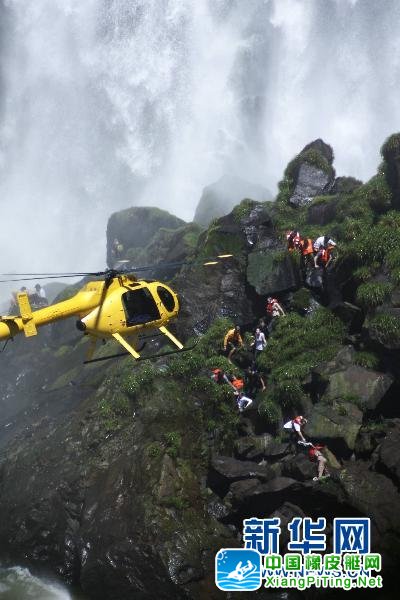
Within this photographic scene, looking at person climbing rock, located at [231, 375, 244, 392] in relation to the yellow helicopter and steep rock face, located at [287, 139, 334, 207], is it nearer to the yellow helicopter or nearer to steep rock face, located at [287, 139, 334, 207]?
the yellow helicopter

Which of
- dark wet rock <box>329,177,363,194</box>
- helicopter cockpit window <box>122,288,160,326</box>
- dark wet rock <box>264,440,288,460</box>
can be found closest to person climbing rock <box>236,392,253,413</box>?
dark wet rock <box>264,440,288,460</box>

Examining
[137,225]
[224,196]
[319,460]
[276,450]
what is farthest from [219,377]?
[224,196]

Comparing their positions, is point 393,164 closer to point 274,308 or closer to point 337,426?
point 274,308

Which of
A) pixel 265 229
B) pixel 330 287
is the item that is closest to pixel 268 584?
pixel 330 287

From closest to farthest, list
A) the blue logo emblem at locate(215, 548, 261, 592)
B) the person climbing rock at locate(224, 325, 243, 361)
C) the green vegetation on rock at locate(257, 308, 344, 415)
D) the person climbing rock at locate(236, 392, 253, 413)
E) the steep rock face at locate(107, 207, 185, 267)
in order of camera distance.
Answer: the blue logo emblem at locate(215, 548, 261, 592) < the green vegetation on rock at locate(257, 308, 344, 415) < the person climbing rock at locate(236, 392, 253, 413) < the person climbing rock at locate(224, 325, 243, 361) < the steep rock face at locate(107, 207, 185, 267)

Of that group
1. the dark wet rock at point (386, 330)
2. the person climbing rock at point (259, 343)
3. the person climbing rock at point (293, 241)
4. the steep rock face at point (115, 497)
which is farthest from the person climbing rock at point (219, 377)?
Result: the person climbing rock at point (293, 241)

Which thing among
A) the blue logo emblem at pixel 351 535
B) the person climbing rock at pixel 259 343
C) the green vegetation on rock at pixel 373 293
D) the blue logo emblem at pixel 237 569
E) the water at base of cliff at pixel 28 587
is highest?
the green vegetation on rock at pixel 373 293

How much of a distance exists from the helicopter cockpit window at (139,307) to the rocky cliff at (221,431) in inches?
168

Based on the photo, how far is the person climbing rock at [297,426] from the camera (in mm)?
14125

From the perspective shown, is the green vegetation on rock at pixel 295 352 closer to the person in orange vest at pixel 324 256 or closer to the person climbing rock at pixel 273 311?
the person climbing rock at pixel 273 311

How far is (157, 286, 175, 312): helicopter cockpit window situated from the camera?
13531 millimetres

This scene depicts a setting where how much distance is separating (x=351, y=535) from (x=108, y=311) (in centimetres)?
801

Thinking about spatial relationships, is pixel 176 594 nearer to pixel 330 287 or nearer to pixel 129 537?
pixel 129 537

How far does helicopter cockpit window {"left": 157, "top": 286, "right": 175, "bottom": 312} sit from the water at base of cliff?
26.0 feet
